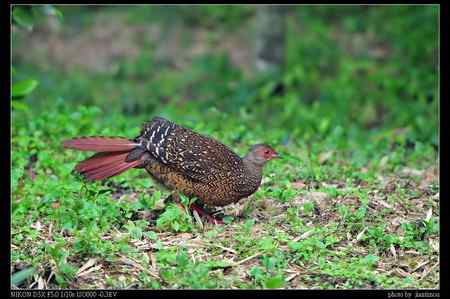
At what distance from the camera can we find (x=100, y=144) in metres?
6.37

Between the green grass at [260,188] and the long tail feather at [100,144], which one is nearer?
the green grass at [260,188]

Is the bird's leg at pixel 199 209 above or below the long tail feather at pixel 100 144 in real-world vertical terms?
below

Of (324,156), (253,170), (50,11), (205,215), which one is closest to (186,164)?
(205,215)

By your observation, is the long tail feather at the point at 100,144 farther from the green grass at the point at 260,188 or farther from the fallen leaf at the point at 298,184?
the fallen leaf at the point at 298,184

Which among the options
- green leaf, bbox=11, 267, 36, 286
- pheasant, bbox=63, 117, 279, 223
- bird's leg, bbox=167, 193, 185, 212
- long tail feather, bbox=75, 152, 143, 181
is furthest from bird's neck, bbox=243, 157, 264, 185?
green leaf, bbox=11, 267, 36, 286

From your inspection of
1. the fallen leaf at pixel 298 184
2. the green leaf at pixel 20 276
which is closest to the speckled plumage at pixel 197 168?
the fallen leaf at pixel 298 184

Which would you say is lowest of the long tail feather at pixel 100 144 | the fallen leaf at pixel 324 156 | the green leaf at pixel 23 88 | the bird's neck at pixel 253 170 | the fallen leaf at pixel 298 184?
the fallen leaf at pixel 298 184

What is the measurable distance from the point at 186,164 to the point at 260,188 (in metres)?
1.03

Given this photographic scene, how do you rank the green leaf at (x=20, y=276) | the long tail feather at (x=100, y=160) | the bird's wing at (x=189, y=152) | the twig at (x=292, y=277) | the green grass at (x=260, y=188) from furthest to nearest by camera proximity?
the long tail feather at (x=100, y=160) → the bird's wing at (x=189, y=152) → the green grass at (x=260, y=188) → the twig at (x=292, y=277) → the green leaf at (x=20, y=276)

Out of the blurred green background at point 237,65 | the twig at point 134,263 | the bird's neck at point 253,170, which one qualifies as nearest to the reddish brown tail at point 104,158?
the bird's neck at point 253,170

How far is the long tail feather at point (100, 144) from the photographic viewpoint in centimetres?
634

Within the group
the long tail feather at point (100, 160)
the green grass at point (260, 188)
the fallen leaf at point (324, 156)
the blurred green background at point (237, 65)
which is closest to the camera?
the green grass at point (260, 188)

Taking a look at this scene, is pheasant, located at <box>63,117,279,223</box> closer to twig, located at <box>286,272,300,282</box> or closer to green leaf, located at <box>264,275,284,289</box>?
twig, located at <box>286,272,300,282</box>
